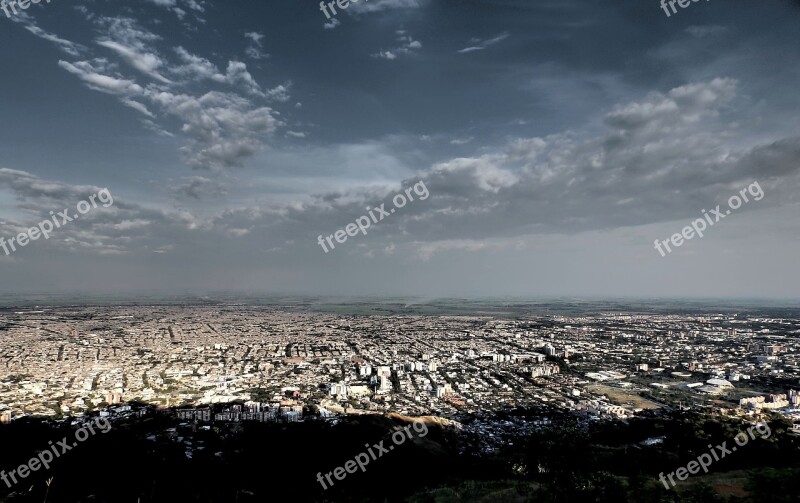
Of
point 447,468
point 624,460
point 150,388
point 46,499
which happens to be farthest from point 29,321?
point 624,460

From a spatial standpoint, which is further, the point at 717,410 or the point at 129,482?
the point at 717,410

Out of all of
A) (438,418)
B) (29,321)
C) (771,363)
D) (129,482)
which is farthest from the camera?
(29,321)

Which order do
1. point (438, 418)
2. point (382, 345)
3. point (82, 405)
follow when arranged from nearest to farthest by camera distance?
Result: point (438, 418)
point (82, 405)
point (382, 345)

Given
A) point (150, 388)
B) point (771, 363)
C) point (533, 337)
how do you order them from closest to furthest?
point (150, 388)
point (771, 363)
point (533, 337)

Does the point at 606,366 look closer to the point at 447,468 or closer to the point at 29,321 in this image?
the point at 447,468

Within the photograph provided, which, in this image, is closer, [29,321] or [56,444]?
Result: [56,444]

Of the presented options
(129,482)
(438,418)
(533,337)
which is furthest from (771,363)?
(129,482)

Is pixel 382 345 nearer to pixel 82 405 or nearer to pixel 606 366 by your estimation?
pixel 606 366

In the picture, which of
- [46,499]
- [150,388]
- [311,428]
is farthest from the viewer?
[150,388]
